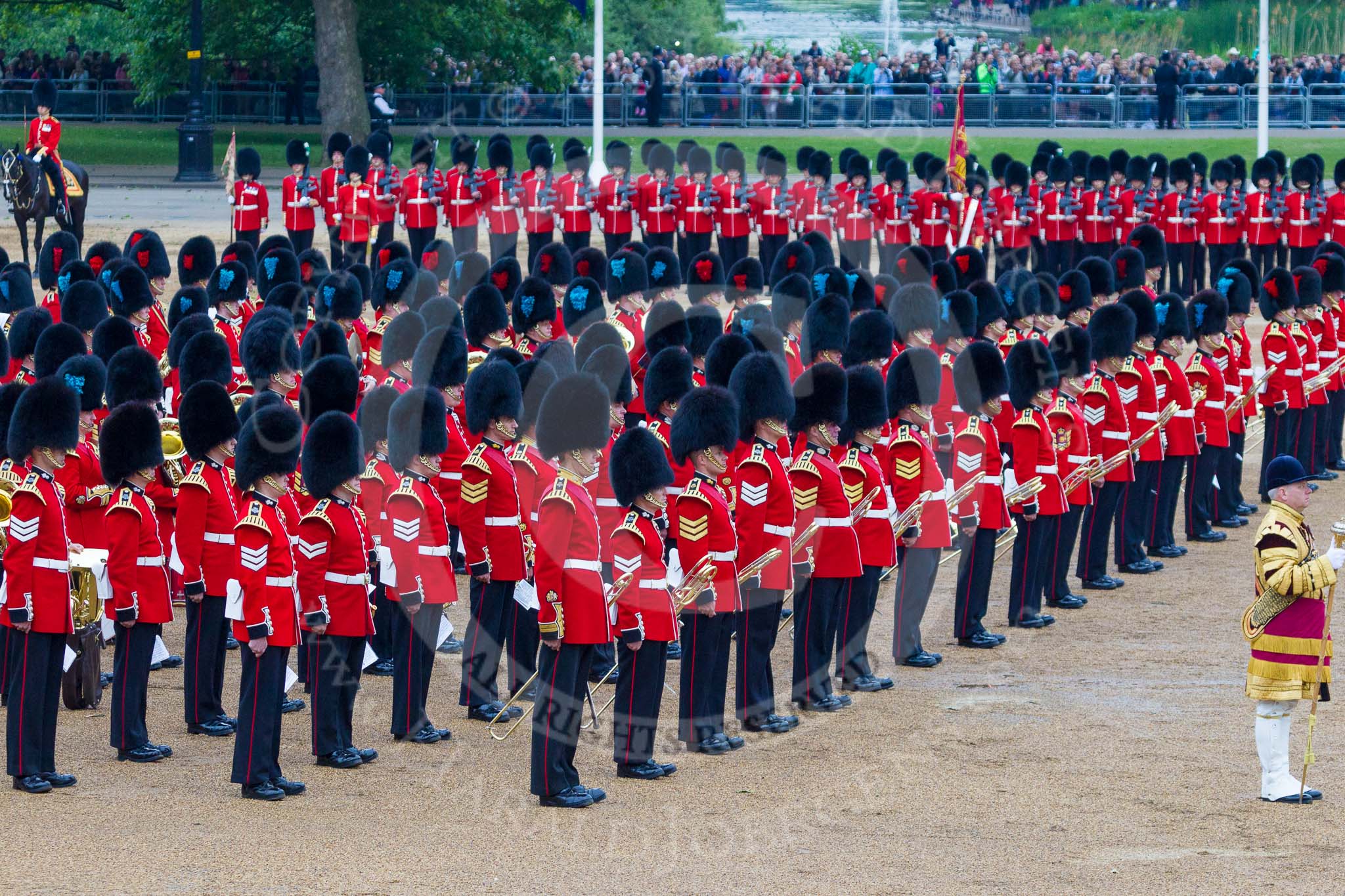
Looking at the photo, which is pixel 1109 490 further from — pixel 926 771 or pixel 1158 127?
pixel 1158 127

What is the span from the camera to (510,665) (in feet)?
24.4

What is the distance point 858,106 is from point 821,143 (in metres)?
1.27

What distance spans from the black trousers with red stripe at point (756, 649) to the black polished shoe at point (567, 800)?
102 centimetres

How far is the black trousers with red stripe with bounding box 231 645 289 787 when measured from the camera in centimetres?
625

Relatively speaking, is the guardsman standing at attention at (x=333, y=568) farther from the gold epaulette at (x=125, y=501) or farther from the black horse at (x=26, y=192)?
the black horse at (x=26, y=192)

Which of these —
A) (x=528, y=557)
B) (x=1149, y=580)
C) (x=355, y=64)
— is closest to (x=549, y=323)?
(x=528, y=557)

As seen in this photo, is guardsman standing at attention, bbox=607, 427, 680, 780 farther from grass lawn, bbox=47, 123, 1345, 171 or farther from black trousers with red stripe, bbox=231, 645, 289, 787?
grass lawn, bbox=47, 123, 1345, 171

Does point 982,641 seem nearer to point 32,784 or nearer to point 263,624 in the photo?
point 263,624

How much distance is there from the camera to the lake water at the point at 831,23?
1537 inches

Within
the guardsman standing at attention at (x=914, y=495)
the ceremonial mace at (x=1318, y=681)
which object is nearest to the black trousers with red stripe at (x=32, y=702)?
the guardsman standing at attention at (x=914, y=495)

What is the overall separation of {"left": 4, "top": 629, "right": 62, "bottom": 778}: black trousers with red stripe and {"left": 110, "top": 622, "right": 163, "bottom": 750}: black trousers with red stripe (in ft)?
0.86

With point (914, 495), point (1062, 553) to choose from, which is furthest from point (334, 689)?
point (1062, 553)

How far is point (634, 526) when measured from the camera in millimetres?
6344

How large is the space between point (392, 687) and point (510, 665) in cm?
45
